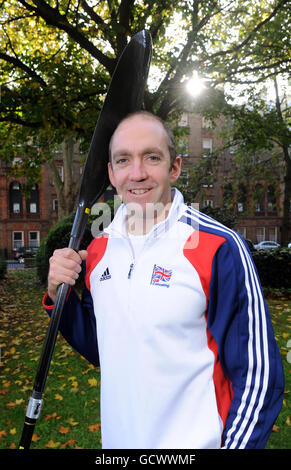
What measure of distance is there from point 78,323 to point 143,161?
976mm

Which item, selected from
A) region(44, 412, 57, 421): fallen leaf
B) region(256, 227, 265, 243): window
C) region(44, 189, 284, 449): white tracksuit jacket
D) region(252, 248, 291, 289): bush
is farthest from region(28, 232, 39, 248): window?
region(44, 189, 284, 449): white tracksuit jacket

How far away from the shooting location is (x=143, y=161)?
183 centimetres

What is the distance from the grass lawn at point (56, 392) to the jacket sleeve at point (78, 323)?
8.02ft

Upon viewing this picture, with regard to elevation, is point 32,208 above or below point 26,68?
below

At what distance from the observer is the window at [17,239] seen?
3699cm

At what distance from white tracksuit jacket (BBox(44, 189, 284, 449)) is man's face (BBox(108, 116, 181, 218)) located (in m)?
0.27

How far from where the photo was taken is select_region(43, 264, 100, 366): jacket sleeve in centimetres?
204

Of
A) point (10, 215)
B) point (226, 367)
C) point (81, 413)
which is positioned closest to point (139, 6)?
point (81, 413)

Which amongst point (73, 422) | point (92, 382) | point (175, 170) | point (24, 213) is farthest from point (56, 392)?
point (24, 213)

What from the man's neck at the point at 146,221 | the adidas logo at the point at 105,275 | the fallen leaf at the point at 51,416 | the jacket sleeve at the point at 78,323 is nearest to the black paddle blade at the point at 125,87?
the man's neck at the point at 146,221

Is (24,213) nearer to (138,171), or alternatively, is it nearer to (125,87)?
(125,87)

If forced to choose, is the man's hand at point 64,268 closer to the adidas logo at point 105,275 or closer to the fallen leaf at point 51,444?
the adidas logo at point 105,275
